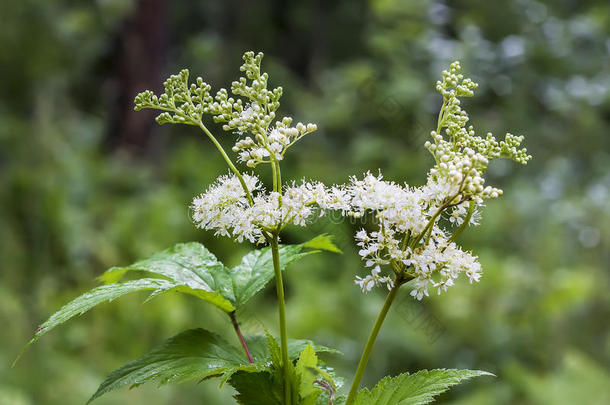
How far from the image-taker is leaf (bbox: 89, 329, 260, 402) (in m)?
0.82

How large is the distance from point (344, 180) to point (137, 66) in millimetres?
2776

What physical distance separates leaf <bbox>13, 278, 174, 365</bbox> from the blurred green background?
2.49 metres

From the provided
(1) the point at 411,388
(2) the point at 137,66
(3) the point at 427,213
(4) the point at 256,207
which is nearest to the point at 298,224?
(4) the point at 256,207

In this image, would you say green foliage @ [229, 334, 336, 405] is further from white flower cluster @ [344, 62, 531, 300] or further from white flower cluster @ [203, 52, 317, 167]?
white flower cluster @ [203, 52, 317, 167]

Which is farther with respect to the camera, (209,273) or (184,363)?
(209,273)

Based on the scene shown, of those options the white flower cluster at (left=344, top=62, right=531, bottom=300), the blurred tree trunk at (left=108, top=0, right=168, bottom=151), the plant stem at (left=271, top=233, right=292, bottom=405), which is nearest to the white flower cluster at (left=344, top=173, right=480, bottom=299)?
the white flower cluster at (left=344, top=62, right=531, bottom=300)

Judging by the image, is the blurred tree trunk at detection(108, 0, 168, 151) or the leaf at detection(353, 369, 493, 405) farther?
the blurred tree trunk at detection(108, 0, 168, 151)

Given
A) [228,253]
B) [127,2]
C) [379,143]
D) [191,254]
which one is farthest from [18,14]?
[191,254]

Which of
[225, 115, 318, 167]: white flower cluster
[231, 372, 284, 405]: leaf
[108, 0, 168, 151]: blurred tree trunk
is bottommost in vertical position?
[231, 372, 284, 405]: leaf

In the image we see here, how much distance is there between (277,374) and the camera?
85 centimetres

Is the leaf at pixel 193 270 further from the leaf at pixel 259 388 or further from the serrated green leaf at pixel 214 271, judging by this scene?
the leaf at pixel 259 388

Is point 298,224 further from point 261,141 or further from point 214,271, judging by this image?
point 214,271

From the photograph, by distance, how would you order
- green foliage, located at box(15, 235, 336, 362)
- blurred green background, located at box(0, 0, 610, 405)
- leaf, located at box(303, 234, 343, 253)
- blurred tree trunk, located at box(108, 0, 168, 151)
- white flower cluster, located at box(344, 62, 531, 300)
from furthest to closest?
blurred tree trunk, located at box(108, 0, 168, 151) < blurred green background, located at box(0, 0, 610, 405) < leaf, located at box(303, 234, 343, 253) < green foliage, located at box(15, 235, 336, 362) < white flower cluster, located at box(344, 62, 531, 300)

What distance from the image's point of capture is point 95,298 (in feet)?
2.73
